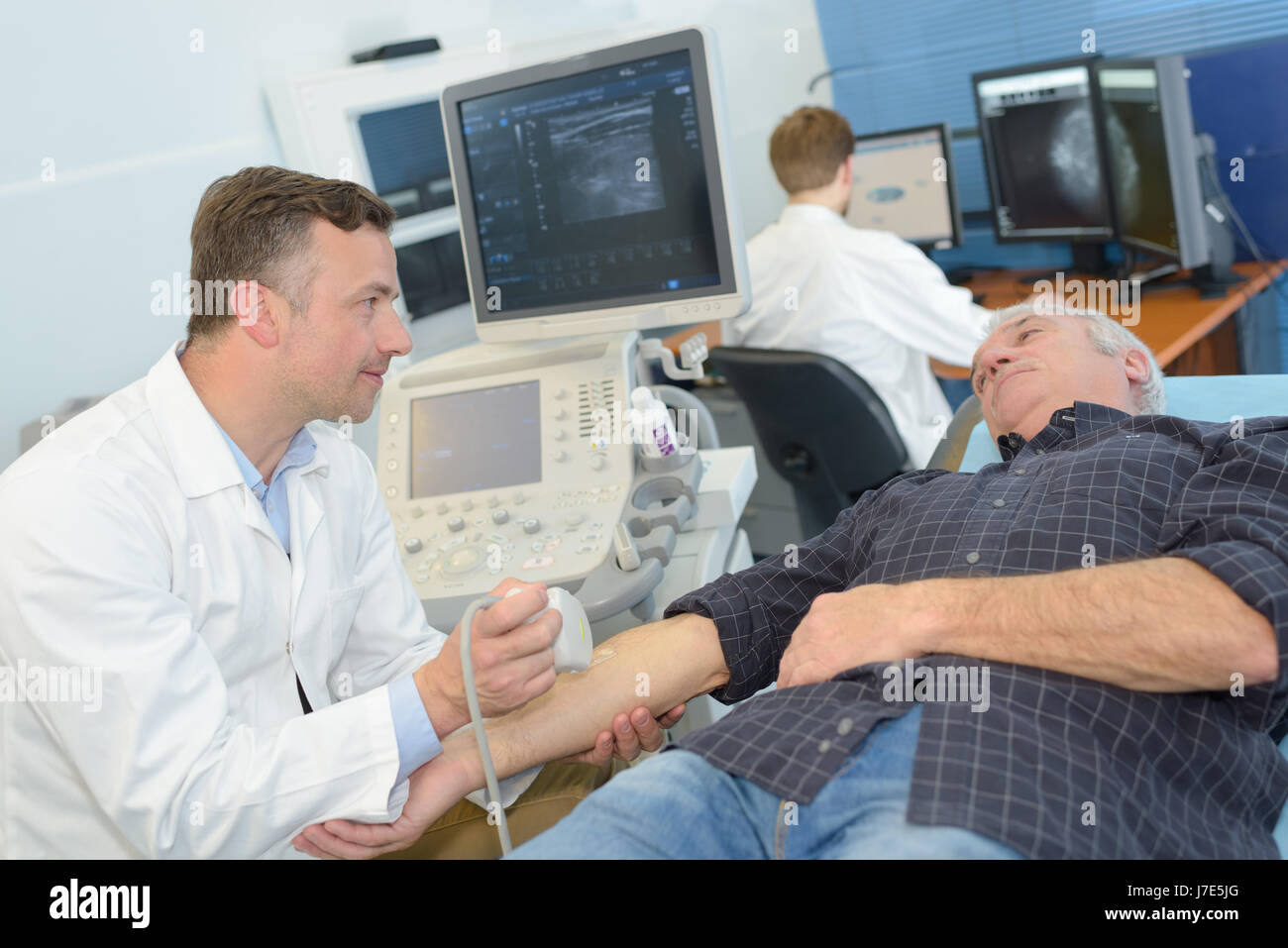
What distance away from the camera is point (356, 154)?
2.70 meters

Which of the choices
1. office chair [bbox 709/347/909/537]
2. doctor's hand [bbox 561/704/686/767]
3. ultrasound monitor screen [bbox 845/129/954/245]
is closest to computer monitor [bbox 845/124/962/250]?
ultrasound monitor screen [bbox 845/129/954/245]

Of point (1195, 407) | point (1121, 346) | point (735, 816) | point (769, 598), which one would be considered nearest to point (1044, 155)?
point (1195, 407)

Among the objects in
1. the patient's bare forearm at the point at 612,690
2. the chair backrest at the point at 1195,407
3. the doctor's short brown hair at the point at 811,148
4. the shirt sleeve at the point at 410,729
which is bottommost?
the patient's bare forearm at the point at 612,690

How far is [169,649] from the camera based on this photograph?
114cm

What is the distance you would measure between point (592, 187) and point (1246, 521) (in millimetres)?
1259

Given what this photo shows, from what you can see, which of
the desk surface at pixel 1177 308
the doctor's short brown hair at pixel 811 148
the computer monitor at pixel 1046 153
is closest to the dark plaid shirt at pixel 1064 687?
the desk surface at pixel 1177 308

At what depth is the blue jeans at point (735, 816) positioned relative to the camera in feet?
3.45

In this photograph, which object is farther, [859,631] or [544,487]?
[544,487]

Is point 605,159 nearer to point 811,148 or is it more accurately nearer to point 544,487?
point 544,487

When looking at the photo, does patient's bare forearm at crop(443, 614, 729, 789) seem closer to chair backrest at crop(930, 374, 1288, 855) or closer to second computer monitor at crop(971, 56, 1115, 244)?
chair backrest at crop(930, 374, 1288, 855)

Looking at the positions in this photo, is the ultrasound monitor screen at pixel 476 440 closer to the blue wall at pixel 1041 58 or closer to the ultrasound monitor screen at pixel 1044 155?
the ultrasound monitor screen at pixel 1044 155

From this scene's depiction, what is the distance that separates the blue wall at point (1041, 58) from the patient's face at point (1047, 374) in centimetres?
181

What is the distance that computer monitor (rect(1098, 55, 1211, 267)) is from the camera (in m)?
2.67

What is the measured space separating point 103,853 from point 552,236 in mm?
1280
